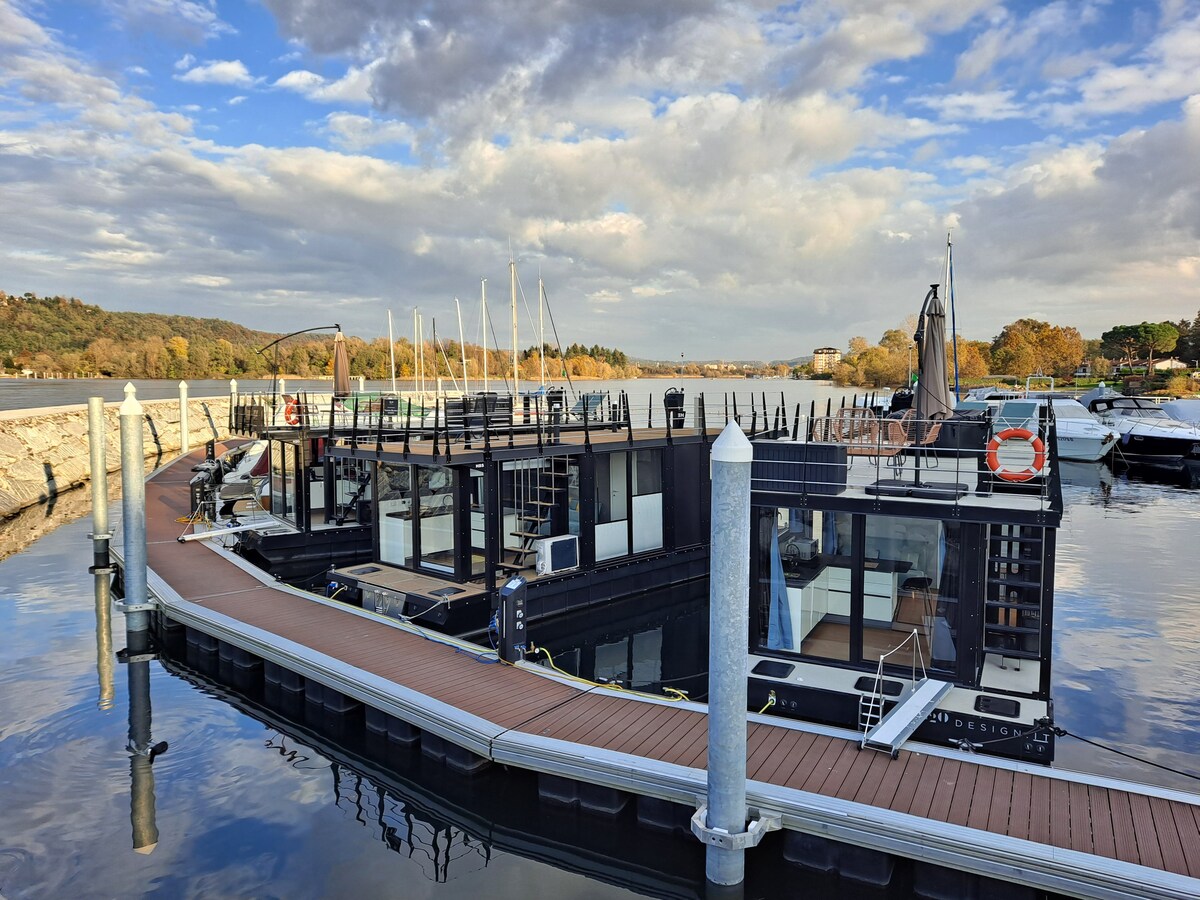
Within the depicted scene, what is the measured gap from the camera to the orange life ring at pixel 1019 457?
891 cm

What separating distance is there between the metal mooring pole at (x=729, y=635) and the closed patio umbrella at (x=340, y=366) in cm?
2099

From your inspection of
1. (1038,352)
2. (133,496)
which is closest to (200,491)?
(133,496)

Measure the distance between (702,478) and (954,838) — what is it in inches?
515

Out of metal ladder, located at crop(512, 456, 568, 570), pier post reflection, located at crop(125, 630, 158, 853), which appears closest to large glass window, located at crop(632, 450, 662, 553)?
metal ladder, located at crop(512, 456, 568, 570)

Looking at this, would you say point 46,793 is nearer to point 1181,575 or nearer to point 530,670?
point 530,670

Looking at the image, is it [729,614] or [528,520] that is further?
[528,520]

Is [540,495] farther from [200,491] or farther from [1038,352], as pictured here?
[1038,352]

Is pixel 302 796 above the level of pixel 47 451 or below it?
below

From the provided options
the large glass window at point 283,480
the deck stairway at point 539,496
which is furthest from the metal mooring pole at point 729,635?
the large glass window at point 283,480

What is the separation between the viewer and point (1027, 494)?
31.7ft

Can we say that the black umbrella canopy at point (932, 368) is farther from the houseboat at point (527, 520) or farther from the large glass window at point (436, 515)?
the large glass window at point (436, 515)

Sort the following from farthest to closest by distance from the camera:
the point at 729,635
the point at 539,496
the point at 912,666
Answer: the point at 539,496 → the point at 912,666 → the point at 729,635

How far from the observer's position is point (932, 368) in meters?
12.8

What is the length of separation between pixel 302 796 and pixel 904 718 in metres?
7.09
